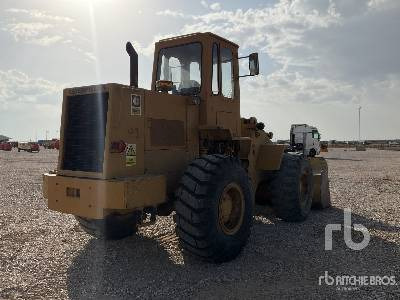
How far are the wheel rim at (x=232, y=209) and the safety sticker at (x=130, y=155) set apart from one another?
1389 mm

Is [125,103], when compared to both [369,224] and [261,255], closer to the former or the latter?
[261,255]

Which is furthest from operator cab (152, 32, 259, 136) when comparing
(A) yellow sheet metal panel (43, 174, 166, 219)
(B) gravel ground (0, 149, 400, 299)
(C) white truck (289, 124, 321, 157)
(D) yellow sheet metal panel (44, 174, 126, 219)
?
(C) white truck (289, 124, 321, 157)

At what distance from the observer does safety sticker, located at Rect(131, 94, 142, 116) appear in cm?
543

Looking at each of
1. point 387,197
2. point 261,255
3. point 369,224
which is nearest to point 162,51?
point 261,255

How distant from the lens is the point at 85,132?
555 centimetres

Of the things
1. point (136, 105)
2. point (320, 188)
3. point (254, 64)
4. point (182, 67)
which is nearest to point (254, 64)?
point (254, 64)

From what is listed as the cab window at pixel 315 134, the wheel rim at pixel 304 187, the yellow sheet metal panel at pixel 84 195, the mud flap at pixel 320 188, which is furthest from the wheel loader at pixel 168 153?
the cab window at pixel 315 134

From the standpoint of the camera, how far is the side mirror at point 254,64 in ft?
22.5

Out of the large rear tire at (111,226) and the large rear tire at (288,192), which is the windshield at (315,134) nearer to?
the large rear tire at (288,192)

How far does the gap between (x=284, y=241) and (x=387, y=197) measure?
20.4 ft

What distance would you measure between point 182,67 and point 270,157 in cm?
252

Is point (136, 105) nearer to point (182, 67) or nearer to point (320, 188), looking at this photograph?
point (182, 67)

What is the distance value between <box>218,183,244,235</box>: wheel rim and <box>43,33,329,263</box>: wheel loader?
0.05ft

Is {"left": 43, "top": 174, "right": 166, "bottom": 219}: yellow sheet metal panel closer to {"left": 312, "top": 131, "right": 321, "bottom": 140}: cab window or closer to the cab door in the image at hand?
the cab door
